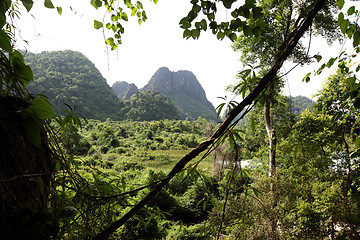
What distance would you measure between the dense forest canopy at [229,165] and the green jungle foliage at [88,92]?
67892mm

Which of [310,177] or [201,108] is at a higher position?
[201,108]

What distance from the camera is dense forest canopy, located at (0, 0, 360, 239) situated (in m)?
0.43

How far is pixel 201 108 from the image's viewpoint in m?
129

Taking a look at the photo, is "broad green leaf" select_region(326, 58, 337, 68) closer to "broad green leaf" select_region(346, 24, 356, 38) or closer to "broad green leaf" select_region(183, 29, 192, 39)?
"broad green leaf" select_region(346, 24, 356, 38)

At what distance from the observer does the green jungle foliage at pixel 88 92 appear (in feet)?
226

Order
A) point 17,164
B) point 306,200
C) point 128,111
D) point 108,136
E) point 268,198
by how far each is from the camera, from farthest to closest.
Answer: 1. point 128,111
2. point 108,136
3. point 306,200
4. point 268,198
5. point 17,164

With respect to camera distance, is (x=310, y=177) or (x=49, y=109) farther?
(x=310, y=177)

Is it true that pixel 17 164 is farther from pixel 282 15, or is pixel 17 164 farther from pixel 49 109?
pixel 282 15

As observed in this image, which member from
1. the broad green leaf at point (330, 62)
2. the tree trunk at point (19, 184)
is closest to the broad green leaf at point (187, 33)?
the tree trunk at point (19, 184)

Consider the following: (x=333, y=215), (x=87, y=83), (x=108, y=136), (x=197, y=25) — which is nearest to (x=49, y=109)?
(x=197, y=25)

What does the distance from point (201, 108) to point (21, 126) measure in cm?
12968

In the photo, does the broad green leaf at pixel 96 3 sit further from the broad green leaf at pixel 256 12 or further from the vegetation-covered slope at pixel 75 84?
the vegetation-covered slope at pixel 75 84

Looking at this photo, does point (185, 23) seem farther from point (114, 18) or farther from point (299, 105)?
point (299, 105)

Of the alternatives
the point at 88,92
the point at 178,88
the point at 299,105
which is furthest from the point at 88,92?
the point at 299,105
